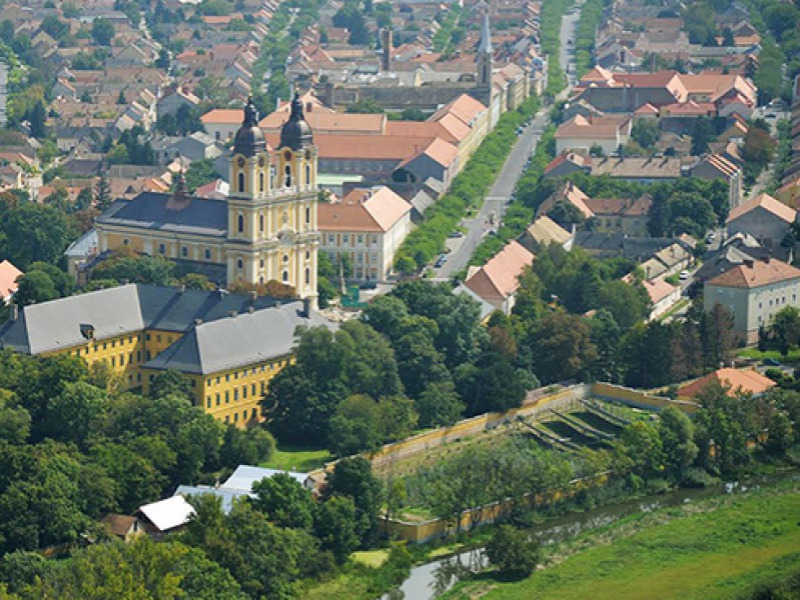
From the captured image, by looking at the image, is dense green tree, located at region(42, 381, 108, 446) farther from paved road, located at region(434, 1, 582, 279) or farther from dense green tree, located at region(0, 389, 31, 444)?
paved road, located at region(434, 1, 582, 279)

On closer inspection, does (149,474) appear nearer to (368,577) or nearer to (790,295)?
(368,577)

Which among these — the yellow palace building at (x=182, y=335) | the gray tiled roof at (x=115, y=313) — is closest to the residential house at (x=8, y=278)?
the gray tiled roof at (x=115, y=313)

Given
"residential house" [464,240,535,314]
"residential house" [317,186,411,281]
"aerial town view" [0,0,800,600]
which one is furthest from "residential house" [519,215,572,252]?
"residential house" [317,186,411,281]

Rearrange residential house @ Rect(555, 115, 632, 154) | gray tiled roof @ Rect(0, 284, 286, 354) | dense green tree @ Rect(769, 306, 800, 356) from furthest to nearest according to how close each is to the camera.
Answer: residential house @ Rect(555, 115, 632, 154) < dense green tree @ Rect(769, 306, 800, 356) < gray tiled roof @ Rect(0, 284, 286, 354)

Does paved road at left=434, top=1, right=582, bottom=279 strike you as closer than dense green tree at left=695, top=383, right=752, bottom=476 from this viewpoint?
No

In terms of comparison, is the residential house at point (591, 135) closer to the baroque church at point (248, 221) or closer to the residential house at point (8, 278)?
the baroque church at point (248, 221)
